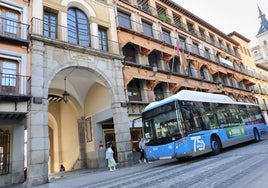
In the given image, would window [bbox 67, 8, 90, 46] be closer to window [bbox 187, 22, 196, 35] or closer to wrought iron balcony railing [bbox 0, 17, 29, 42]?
wrought iron balcony railing [bbox 0, 17, 29, 42]

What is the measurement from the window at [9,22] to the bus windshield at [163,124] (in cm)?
879

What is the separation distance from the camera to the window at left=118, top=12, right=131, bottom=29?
19.7 meters

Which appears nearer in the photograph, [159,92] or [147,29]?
[159,92]

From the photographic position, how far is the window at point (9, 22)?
41.0ft

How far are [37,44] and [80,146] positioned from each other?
9471mm

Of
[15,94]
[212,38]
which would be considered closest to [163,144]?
[15,94]

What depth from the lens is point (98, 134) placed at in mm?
17812

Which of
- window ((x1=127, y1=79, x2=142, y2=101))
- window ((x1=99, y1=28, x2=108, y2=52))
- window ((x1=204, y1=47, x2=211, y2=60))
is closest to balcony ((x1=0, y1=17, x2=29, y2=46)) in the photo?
window ((x1=99, y1=28, x2=108, y2=52))

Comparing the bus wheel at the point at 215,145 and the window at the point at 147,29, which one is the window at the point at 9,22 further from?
the bus wheel at the point at 215,145

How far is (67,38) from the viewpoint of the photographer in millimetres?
14953

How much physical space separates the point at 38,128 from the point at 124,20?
41.4 feet

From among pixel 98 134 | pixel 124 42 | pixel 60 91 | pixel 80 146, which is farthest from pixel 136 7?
pixel 80 146

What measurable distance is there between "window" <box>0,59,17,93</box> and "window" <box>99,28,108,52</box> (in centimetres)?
660

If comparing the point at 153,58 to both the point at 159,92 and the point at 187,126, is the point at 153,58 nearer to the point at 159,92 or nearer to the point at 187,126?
the point at 159,92
